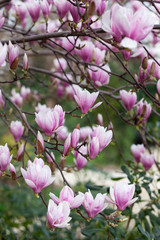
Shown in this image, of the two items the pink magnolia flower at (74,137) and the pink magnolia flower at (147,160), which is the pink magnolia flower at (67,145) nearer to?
the pink magnolia flower at (74,137)

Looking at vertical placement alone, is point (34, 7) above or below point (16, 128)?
above

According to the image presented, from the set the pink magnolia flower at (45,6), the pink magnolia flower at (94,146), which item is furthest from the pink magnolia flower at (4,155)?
the pink magnolia flower at (45,6)

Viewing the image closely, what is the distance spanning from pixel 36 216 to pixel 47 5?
1236 millimetres

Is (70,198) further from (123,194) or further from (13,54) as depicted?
(13,54)

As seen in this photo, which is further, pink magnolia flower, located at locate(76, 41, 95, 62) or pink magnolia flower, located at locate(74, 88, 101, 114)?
pink magnolia flower, located at locate(76, 41, 95, 62)

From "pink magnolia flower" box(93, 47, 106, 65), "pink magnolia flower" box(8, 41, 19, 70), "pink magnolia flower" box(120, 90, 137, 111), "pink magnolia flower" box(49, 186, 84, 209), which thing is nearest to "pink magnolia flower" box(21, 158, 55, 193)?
"pink magnolia flower" box(49, 186, 84, 209)

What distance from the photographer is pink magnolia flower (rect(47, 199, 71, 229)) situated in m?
0.67

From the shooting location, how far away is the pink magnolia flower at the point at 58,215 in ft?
2.19

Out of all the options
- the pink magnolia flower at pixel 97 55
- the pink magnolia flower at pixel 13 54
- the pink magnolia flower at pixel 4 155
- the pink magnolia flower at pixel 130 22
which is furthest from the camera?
the pink magnolia flower at pixel 97 55

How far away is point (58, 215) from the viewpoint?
669 mm

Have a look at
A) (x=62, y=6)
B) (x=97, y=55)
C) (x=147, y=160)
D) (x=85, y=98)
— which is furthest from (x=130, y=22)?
(x=147, y=160)

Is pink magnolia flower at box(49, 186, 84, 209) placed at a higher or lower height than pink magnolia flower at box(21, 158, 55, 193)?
lower

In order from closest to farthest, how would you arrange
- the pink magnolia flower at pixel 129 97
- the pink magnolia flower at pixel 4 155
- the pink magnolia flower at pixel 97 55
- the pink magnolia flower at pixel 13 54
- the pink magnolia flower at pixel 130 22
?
the pink magnolia flower at pixel 130 22 → the pink magnolia flower at pixel 4 155 → the pink magnolia flower at pixel 13 54 → the pink magnolia flower at pixel 129 97 → the pink magnolia flower at pixel 97 55

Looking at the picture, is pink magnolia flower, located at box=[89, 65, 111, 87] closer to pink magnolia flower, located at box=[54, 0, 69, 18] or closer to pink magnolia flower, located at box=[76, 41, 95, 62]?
Answer: pink magnolia flower, located at box=[76, 41, 95, 62]
